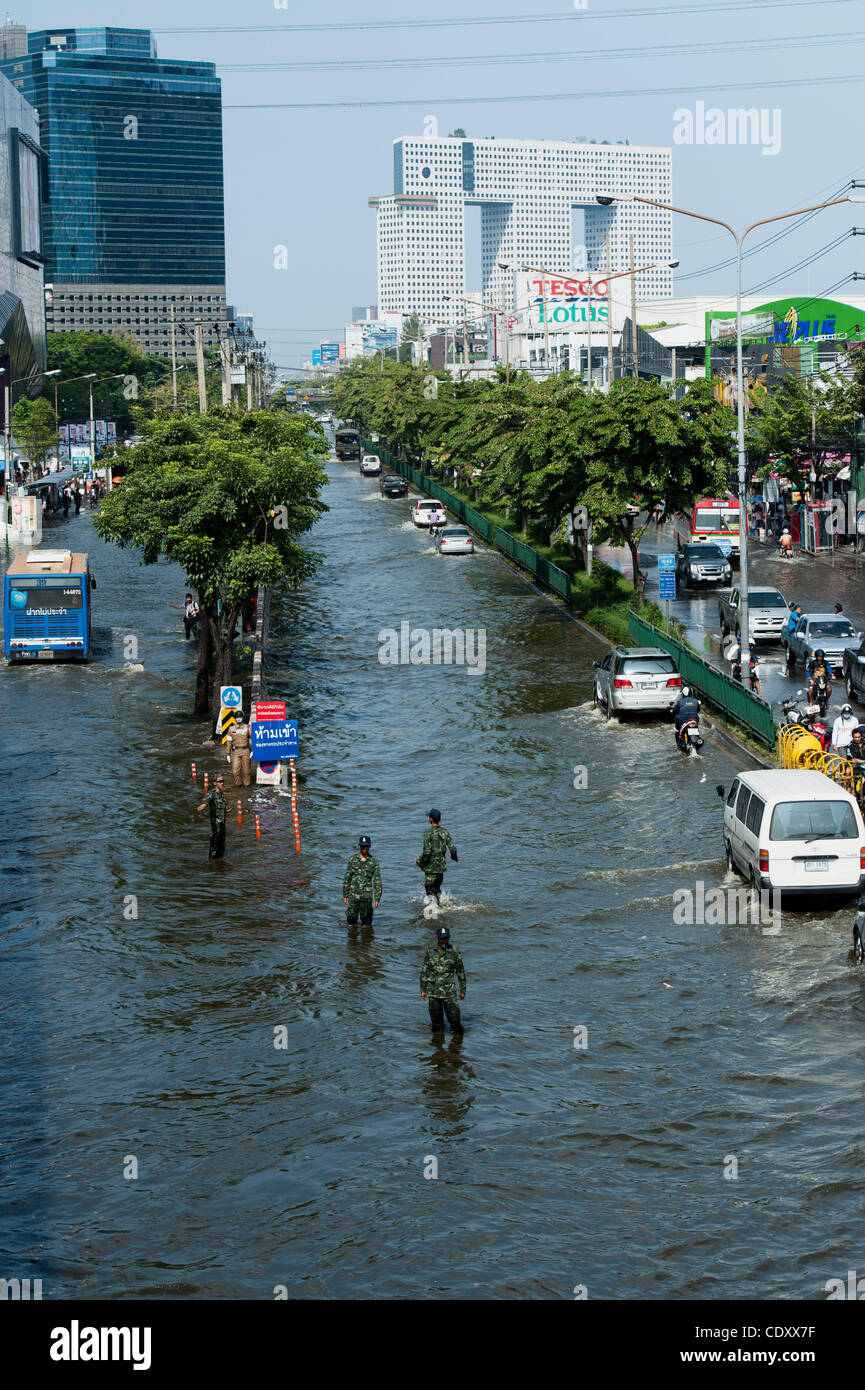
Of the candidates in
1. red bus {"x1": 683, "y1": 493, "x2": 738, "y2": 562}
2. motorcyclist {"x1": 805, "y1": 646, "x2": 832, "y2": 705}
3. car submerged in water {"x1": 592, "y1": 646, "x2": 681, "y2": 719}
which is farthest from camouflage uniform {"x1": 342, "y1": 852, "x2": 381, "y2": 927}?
red bus {"x1": 683, "y1": 493, "x2": 738, "y2": 562}

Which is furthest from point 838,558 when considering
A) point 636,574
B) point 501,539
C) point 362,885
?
point 362,885

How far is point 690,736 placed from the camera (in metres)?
32.0

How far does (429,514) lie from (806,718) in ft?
167

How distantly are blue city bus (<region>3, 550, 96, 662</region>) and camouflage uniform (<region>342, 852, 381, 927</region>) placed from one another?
83.8ft

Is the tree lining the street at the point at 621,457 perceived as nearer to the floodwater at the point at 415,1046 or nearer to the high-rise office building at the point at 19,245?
the floodwater at the point at 415,1046

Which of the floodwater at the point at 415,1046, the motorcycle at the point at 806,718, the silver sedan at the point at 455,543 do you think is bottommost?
the floodwater at the point at 415,1046

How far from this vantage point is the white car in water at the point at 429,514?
79.2 metres

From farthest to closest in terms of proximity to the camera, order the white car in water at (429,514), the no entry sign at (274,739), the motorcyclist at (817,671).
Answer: the white car in water at (429,514), the motorcyclist at (817,671), the no entry sign at (274,739)

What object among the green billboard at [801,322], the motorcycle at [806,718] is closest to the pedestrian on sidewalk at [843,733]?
the motorcycle at [806,718]

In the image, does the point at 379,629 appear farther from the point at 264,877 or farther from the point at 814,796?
the point at 814,796

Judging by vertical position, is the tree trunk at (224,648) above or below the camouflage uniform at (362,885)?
above

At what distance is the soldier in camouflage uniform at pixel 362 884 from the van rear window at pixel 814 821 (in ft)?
17.2

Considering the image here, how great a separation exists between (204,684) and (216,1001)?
1963 cm

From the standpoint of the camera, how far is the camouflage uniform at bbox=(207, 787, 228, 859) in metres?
25.2
